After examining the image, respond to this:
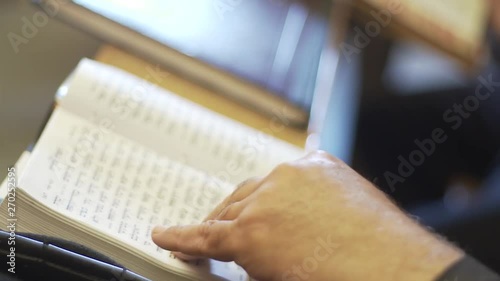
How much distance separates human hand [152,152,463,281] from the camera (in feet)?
1.72

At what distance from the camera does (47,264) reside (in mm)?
440

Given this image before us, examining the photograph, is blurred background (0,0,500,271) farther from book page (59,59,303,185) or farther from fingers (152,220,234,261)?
fingers (152,220,234,261)

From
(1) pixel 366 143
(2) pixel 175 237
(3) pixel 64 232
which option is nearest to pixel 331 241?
(2) pixel 175 237

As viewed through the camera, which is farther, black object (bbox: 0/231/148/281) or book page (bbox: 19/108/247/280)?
book page (bbox: 19/108/247/280)

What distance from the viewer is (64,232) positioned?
0.55m

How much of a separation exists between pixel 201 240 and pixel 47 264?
0.52ft

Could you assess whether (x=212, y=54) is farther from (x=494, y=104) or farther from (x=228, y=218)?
(x=494, y=104)

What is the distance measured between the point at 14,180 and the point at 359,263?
0.34 metres

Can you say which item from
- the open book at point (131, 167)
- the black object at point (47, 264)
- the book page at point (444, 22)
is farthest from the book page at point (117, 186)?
the book page at point (444, 22)

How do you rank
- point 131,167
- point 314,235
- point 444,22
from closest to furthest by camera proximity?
point 314,235 → point 131,167 → point 444,22

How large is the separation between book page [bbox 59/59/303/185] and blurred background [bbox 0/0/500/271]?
0.05 meters

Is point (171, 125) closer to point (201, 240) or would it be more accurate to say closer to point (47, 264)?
point (201, 240)

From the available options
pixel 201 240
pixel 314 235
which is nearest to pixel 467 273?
pixel 314 235

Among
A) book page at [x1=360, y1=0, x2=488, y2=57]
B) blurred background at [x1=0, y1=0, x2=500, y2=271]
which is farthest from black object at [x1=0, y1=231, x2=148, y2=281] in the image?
book page at [x1=360, y1=0, x2=488, y2=57]
